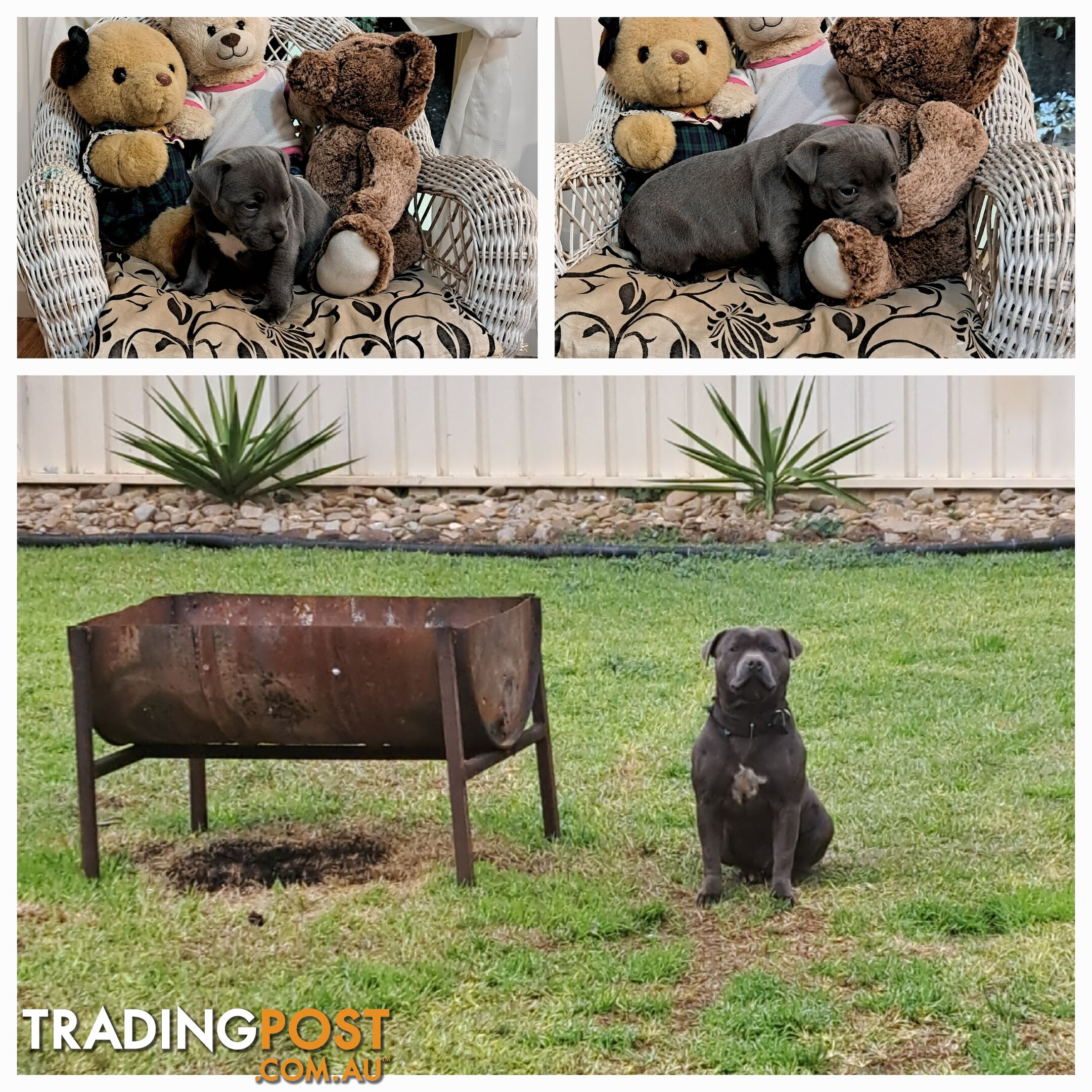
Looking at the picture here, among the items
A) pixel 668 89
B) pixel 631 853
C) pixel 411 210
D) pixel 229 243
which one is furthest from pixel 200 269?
pixel 631 853

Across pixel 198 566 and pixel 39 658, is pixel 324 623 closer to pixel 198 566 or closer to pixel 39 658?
pixel 198 566

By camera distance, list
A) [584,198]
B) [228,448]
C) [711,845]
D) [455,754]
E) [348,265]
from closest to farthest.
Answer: [455,754]
[711,845]
[348,265]
[584,198]
[228,448]

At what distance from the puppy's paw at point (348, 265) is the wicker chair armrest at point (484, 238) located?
8.1 inches

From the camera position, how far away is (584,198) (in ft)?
8.14

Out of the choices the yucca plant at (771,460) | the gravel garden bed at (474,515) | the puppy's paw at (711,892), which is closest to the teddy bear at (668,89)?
the yucca plant at (771,460)

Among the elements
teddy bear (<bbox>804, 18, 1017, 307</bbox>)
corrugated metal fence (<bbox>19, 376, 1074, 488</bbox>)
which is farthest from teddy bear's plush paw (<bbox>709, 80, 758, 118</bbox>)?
corrugated metal fence (<bbox>19, 376, 1074, 488</bbox>)

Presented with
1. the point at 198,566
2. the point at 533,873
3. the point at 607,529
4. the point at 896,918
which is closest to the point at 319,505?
the point at 198,566

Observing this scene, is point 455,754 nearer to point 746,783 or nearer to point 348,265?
point 746,783

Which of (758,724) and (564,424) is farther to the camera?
(564,424)

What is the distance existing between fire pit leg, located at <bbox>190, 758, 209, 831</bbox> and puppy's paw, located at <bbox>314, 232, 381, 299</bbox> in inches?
38.0

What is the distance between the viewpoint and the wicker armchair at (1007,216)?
6.86ft

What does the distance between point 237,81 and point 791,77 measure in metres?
1.17

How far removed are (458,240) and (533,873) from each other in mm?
1274

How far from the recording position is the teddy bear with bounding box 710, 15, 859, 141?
2523mm
